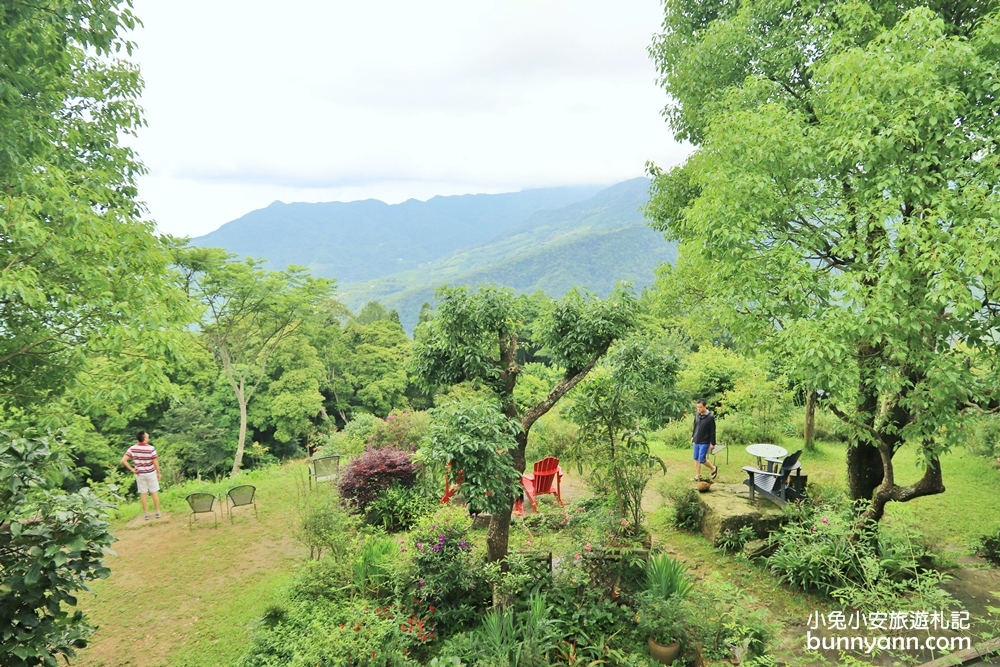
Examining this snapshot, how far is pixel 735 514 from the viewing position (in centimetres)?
734

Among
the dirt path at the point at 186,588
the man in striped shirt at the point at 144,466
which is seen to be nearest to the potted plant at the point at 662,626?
the dirt path at the point at 186,588

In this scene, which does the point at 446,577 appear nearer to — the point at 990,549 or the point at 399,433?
the point at 399,433

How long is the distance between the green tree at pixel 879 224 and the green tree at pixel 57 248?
19.8 feet

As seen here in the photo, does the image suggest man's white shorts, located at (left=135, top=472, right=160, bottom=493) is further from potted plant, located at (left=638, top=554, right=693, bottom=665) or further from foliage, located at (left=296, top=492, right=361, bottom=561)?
potted plant, located at (left=638, top=554, right=693, bottom=665)

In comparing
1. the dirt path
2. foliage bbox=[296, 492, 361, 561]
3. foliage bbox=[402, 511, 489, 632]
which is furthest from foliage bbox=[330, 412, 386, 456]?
foliage bbox=[402, 511, 489, 632]

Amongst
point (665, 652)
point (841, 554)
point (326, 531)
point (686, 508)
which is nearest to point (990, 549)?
point (841, 554)

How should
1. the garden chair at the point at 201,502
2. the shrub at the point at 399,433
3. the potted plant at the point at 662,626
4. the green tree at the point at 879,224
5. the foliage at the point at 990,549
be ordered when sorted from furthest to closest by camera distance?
1. the shrub at the point at 399,433
2. the garden chair at the point at 201,502
3. the foliage at the point at 990,549
4. the potted plant at the point at 662,626
5. the green tree at the point at 879,224

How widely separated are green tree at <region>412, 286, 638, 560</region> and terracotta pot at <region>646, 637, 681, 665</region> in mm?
1800

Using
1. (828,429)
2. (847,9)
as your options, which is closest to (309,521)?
(847,9)

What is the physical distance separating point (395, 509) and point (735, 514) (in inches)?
199

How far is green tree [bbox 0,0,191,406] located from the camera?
14.7 ft

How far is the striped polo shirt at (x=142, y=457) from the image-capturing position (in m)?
8.70

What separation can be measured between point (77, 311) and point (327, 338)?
25.4 m

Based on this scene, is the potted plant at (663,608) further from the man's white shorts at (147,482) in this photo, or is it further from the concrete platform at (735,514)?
the man's white shorts at (147,482)
